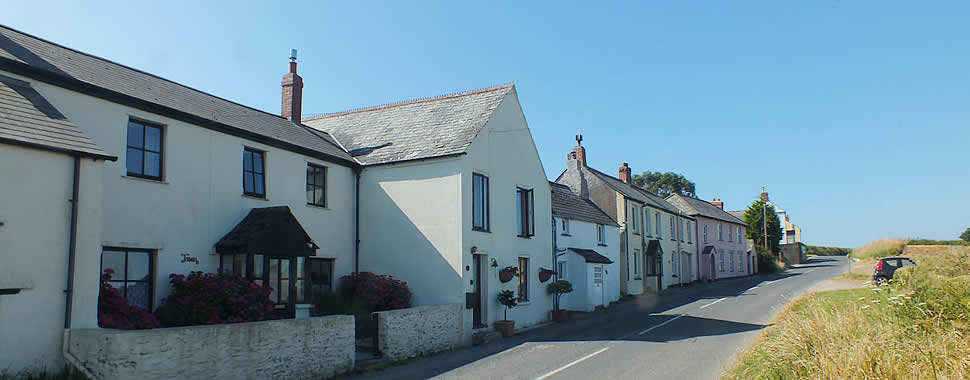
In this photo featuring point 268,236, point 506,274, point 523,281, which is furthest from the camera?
point 523,281

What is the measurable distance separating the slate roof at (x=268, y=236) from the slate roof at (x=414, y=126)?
4510 millimetres

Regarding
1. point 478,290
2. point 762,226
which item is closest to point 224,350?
point 478,290

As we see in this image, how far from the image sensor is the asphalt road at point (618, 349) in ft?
41.2

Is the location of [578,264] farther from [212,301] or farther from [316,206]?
[212,301]

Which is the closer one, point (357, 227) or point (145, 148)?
point (145, 148)

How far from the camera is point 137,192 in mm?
13062

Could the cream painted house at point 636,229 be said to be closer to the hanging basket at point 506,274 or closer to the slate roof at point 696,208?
the slate roof at point 696,208

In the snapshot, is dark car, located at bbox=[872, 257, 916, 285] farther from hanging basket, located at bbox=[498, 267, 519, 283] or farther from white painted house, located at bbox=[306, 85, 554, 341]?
hanging basket, located at bbox=[498, 267, 519, 283]

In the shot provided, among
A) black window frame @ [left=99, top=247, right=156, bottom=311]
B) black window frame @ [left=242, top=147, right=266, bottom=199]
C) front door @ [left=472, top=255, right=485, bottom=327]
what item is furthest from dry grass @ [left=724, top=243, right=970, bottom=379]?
black window frame @ [left=242, top=147, right=266, bottom=199]

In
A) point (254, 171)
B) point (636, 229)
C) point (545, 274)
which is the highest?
point (254, 171)

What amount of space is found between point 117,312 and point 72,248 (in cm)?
233

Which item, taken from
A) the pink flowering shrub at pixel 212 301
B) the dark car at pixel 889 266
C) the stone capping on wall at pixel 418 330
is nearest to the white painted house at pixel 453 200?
the stone capping on wall at pixel 418 330

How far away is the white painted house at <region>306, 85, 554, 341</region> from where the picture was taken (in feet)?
60.8

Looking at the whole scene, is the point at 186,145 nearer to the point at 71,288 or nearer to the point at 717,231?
the point at 71,288
